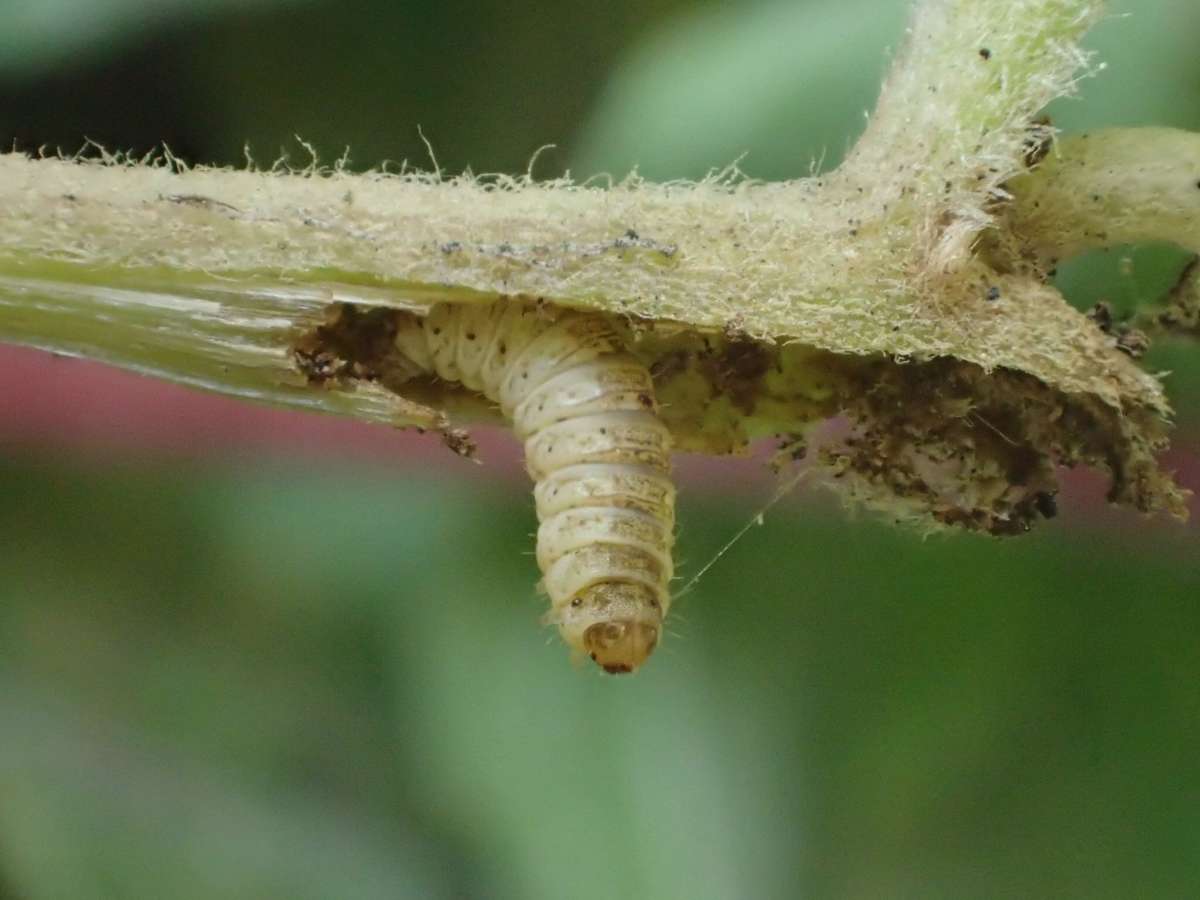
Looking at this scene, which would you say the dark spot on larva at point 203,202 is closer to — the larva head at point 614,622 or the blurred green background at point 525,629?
the larva head at point 614,622

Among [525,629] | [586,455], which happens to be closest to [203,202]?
[586,455]

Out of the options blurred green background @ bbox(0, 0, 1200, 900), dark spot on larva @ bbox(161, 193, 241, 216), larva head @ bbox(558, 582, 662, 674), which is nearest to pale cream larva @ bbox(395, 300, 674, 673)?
larva head @ bbox(558, 582, 662, 674)

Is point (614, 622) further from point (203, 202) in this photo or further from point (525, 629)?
point (525, 629)

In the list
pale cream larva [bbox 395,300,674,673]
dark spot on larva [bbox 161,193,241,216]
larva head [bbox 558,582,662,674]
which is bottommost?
larva head [bbox 558,582,662,674]

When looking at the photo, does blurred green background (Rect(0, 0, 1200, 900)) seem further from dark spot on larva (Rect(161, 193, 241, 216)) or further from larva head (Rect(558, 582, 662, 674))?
dark spot on larva (Rect(161, 193, 241, 216))

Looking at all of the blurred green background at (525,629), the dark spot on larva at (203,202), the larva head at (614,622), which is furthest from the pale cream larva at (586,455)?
the blurred green background at (525,629)

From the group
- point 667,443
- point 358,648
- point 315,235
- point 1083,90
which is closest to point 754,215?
point 667,443

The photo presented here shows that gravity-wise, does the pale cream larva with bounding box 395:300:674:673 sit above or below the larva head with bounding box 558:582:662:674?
above
